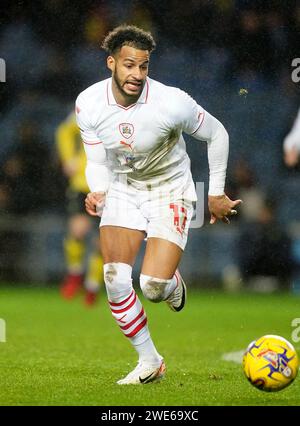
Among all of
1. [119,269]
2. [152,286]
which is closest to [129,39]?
[119,269]

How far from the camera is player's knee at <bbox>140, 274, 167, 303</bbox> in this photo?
5844 millimetres

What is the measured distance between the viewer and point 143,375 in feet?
19.0

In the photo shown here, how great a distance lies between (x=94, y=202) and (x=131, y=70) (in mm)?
835

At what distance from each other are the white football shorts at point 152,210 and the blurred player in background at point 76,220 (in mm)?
4292

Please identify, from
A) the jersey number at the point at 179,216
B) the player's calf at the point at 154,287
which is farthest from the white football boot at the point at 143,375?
the jersey number at the point at 179,216

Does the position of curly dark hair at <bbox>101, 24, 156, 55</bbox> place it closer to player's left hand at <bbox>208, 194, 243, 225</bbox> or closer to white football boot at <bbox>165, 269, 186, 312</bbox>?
player's left hand at <bbox>208, 194, 243, 225</bbox>

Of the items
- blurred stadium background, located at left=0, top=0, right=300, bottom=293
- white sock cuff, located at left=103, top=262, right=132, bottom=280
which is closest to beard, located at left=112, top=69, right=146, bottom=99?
white sock cuff, located at left=103, top=262, right=132, bottom=280

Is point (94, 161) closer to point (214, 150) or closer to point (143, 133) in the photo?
point (143, 133)

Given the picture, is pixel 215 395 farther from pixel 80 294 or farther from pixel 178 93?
pixel 80 294

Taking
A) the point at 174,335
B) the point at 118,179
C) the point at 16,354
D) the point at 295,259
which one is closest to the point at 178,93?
the point at 118,179

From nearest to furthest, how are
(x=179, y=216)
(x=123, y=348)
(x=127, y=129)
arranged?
(x=127, y=129), (x=179, y=216), (x=123, y=348)

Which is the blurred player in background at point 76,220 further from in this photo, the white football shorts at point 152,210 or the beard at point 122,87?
the beard at point 122,87

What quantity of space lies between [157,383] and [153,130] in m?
1.52

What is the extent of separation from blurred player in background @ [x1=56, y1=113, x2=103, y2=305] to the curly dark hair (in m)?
4.38
